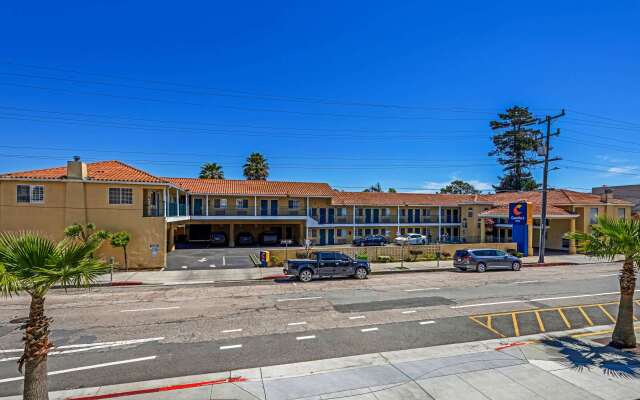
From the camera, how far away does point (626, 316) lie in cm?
975

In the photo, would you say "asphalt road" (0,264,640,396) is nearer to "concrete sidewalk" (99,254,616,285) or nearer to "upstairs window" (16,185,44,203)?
"concrete sidewalk" (99,254,616,285)

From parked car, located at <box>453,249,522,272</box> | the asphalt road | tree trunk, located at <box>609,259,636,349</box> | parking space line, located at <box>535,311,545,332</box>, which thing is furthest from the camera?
parked car, located at <box>453,249,522,272</box>

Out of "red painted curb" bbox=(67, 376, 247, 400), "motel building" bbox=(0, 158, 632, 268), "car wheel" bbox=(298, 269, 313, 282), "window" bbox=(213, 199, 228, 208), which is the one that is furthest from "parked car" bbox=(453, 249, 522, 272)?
"window" bbox=(213, 199, 228, 208)

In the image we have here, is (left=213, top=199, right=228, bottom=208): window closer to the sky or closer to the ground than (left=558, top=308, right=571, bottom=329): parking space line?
closer to the sky

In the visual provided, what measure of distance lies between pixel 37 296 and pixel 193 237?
3949 cm

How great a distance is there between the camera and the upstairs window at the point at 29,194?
24125 millimetres

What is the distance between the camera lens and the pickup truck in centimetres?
2066

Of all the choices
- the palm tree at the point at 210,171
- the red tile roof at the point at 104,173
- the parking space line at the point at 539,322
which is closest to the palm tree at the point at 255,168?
the palm tree at the point at 210,171

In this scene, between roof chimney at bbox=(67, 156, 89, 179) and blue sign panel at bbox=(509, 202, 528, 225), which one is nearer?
roof chimney at bbox=(67, 156, 89, 179)

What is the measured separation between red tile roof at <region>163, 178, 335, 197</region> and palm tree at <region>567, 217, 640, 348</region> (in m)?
33.0

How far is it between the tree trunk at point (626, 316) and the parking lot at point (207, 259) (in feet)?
69.7

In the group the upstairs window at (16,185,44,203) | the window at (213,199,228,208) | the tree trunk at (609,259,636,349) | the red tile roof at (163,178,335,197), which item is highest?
the red tile roof at (163,178,335,197)

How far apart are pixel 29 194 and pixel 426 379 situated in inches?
1083

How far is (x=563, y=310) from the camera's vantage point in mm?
14078
